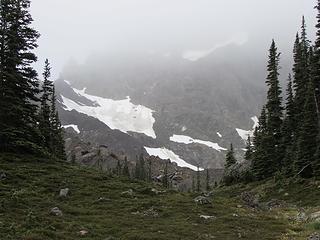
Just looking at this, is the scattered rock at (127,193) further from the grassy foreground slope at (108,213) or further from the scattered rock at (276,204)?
the scattered rock at (276,204)

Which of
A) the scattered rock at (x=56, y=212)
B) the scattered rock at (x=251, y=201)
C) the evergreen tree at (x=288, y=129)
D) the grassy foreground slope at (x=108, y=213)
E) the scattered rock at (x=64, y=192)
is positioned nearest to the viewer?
the grassy foreground slope at (x=108, y=213)

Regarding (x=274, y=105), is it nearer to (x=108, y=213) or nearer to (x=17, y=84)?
(x=17, y=84)

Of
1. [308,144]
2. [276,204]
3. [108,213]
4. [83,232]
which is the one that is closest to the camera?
[83,232]

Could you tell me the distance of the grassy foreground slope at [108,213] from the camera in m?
24.0

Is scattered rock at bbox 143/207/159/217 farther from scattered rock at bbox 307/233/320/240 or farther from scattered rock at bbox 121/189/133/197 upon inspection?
scattered rock at bbox 307/233/320/240

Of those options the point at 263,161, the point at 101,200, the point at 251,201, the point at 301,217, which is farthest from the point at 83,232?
the point at 263,161

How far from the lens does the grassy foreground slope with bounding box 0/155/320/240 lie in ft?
78.8

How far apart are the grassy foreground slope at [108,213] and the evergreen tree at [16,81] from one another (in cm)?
255

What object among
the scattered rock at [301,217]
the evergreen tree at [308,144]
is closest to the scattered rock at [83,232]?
the scattered rock at [301,217]

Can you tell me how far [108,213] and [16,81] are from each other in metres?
24.1

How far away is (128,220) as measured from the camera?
28.7m

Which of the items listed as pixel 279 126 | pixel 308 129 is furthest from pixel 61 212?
pixel 279 126

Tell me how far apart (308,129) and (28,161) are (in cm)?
3405

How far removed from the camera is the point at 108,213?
30656mm
